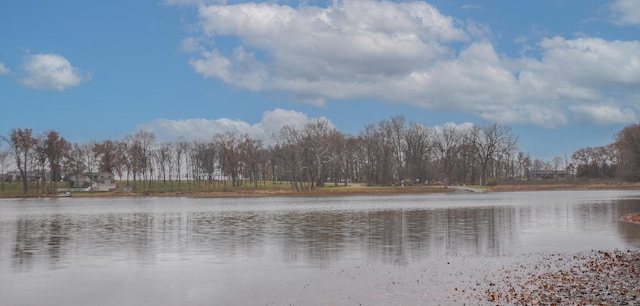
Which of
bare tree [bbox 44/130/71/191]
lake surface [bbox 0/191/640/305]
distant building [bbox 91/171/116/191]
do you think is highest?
bare tree [bbox 44/130/71/191]

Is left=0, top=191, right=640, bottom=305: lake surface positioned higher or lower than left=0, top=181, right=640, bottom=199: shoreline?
higher

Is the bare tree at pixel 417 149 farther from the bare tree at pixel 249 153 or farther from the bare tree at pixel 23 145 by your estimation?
the bare tree at pixel 23 145

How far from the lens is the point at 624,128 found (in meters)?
131

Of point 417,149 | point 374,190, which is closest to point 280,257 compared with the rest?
point 374,190

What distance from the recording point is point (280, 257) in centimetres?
2233

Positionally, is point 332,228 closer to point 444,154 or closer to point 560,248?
point 560,248

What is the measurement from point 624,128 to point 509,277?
13126 cm

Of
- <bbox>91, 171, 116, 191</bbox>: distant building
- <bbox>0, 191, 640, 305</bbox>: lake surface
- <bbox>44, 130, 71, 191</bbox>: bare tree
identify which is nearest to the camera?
<bbox>0, 191, 640, 305</bbox>: lake surface

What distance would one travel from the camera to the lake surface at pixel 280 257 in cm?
1527

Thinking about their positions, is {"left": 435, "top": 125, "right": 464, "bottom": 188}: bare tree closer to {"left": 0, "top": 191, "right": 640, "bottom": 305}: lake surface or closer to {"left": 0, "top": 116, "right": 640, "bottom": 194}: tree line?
{"left": 0, "top": 116, "right": 640, "bottom": 194}: tree line

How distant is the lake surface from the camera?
1527cm

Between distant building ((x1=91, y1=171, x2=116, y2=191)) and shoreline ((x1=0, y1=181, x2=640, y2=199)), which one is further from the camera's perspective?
distant building ((x1=91, y1=171, x2=116, y2=191))

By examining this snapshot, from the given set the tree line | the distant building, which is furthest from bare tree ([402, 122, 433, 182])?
the distant building

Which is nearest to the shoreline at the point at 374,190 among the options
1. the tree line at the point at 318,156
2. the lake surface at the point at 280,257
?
the tree line at the point at 318,156
